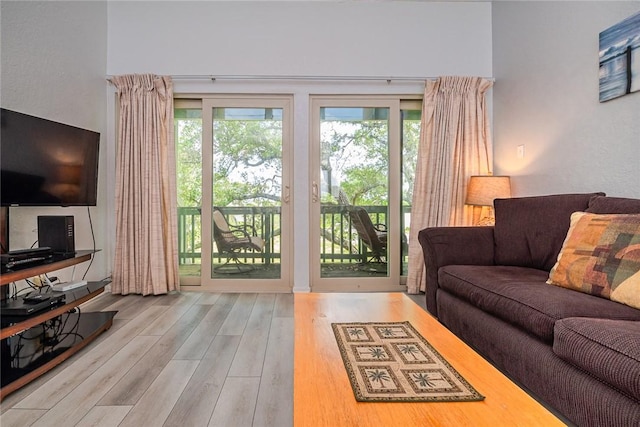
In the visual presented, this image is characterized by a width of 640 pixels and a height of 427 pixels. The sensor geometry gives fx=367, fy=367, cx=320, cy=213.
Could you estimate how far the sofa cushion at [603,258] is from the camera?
1.54 metres

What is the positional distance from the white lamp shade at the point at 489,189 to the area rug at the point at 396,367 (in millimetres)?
2066

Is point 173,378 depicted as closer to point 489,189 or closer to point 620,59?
point 489,189

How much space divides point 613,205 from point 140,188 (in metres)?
3.63

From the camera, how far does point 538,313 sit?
5.10 ft

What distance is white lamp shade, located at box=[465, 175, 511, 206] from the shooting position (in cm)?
318

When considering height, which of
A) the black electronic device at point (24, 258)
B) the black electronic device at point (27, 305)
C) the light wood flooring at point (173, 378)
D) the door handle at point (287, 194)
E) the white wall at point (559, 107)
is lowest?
the light wood flooring at point (173, 378)

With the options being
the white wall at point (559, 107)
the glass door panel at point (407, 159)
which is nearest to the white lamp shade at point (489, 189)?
the white wall at point (559, 107)

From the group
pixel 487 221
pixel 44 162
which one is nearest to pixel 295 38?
pixel 44 162

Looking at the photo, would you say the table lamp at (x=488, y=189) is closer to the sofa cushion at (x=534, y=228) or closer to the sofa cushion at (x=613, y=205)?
the sofa cushion at (x=534, y=228)

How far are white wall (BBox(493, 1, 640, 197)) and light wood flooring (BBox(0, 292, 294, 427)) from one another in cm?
232

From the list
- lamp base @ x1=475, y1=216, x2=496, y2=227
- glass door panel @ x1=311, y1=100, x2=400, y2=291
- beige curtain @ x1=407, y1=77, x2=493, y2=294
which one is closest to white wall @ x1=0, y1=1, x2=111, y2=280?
glass door panel @ x1=311, y1=100, x2=400, y2=291

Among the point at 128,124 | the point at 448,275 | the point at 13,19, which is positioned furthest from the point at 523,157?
the point at 13,19

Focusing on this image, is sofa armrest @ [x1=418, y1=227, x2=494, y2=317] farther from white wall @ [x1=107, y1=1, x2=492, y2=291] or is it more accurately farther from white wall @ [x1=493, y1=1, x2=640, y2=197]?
white wall @ [x1=107, y1=1, x2=492, y2=291]

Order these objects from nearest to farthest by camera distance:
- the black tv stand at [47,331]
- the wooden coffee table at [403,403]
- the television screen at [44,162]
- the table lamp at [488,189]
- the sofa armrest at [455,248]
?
the wooden coffee table at [403,403]
the black tv stand at [47,331]
the television screen at [44,162]
the sofa armrest at [455,248]
the table lamp at [488,189]
